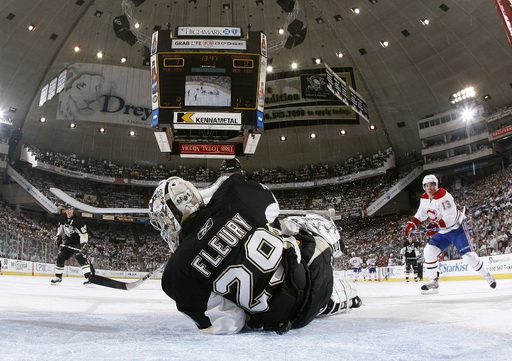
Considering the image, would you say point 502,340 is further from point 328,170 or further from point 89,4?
point 328,170

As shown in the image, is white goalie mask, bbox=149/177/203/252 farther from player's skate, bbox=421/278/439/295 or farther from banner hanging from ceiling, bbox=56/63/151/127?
banner hanging from ceiling, bbox=56/63/151/127

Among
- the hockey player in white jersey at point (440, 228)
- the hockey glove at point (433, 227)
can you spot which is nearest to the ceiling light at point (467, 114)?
the hockey player in white jersey at point (440, 228)

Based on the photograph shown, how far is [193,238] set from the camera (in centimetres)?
255

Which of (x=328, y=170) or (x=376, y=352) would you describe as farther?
(x=328, y=170)

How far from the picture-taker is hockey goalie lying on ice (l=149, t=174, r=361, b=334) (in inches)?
99.3

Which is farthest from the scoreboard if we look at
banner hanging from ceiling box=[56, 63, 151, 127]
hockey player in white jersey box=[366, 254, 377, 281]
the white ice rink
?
banner hanging from ceiling box=[56, 63, 151, 127]

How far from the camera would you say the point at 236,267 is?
8.28ft

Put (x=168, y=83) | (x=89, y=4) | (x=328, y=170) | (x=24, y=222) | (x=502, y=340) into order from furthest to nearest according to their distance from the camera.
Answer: (x=328, y=170), (x=24, y=222), (x=89, y=4), (x=168, y=83), (x=502, y=340)

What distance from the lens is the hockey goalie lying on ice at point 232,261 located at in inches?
99.3

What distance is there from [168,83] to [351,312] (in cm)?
1151

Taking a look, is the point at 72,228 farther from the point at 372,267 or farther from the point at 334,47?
the point at 334,47

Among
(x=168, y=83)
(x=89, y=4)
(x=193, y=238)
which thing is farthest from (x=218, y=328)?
(x=89, y=4)

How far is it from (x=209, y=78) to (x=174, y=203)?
11865 millimetres

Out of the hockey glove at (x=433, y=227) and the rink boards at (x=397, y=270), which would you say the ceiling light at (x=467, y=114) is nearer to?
the rink boards at (x=397, y=270)
